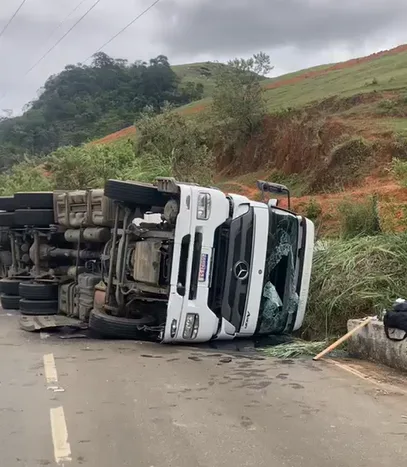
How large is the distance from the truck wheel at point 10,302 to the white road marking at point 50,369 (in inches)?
158

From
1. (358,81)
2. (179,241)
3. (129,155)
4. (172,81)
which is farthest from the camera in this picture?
(172,81)

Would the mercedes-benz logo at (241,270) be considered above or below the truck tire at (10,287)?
above

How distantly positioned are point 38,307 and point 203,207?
12.0 feet

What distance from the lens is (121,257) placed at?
7.89 meters

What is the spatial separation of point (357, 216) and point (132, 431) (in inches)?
285

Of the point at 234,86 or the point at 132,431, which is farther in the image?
the point at 234,86

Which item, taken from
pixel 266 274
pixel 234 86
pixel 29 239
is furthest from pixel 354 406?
pixel 234 86

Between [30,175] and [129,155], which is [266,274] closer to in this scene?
[129,155]

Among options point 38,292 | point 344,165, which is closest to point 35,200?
point 38,292

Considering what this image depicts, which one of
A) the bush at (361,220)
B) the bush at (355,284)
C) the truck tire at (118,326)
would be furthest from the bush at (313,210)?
the truck tire at (118,326)

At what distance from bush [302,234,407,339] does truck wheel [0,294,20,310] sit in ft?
16.2

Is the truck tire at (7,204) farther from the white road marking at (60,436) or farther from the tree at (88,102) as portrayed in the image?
the tree at (88,102)

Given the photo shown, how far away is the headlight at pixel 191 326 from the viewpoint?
7.35 metres

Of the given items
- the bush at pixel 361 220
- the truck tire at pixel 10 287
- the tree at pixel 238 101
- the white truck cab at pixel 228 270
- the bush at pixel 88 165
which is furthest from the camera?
the tree at pixel 238 101
